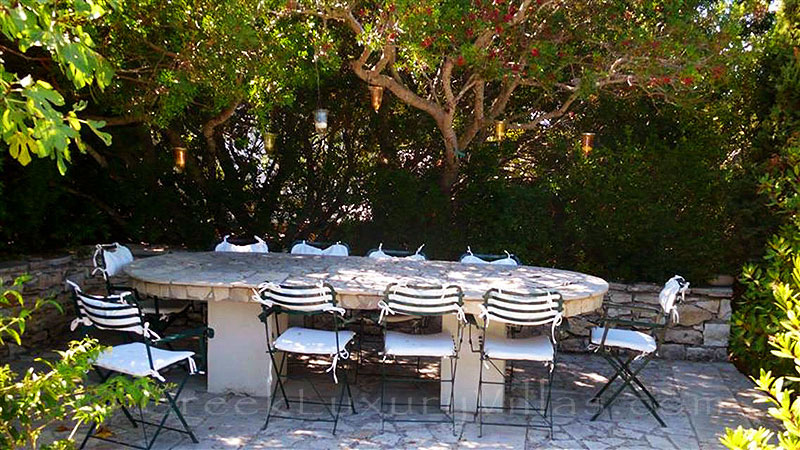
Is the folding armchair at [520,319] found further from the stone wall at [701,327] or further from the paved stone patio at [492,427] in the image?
the stone wall at [701,327]

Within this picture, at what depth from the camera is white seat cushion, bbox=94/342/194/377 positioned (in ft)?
12.1

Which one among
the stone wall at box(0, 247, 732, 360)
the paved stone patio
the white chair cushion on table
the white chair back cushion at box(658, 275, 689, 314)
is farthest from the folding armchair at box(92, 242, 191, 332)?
the white chair back cushion at box(658, 275, 689, 314)

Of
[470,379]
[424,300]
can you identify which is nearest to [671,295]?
[470,379]

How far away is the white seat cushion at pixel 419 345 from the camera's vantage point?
401 cm

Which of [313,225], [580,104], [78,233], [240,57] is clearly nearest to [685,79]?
[580,104]

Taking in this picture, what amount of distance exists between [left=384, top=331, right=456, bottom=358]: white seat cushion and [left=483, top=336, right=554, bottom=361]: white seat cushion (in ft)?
0.82

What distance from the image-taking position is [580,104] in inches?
275

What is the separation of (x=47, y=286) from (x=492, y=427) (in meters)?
4.16

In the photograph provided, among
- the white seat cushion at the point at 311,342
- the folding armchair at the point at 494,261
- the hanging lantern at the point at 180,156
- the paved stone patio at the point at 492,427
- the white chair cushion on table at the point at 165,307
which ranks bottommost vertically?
the paved stone patio at the point at 492,427

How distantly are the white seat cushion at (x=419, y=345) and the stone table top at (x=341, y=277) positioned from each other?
0.26 m

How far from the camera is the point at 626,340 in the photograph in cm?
442

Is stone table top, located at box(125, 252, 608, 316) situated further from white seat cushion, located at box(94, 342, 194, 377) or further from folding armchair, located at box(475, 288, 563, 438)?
white seat cushion, located at box(94, 342, 194, 377)

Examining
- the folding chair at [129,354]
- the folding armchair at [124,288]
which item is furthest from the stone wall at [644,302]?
the folding chair at [129,354]

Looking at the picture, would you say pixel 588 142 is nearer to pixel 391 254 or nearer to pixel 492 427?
pixel 391 254
